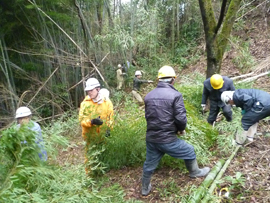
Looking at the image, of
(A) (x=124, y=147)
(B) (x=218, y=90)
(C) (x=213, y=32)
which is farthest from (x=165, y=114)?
(C) (x=213, y=32)

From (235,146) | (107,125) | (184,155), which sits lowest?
(235,146)

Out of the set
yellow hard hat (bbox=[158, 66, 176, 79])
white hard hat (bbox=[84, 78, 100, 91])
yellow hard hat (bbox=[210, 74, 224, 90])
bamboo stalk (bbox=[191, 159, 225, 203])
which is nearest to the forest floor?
bamboo stalk (bbox=[191, 159, 225, 203])

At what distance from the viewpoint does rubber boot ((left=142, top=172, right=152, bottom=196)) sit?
2.73 metres

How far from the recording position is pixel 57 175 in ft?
4.88

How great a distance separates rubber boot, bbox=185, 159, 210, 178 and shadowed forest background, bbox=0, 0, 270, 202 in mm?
97

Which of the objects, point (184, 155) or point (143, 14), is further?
point (143, 14)

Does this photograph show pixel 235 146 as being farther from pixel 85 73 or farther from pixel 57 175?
pixel 85 73

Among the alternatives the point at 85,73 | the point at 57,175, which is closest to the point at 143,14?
the point at 85,73

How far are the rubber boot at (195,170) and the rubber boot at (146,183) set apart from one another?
1.71ft

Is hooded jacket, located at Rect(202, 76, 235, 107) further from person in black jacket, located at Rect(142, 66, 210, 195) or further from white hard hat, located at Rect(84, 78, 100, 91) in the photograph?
white hard hat, located at Rect(84, 78, 100, 91)

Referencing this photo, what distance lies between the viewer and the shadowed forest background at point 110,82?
5.04 feet

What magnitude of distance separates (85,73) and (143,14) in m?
4.58

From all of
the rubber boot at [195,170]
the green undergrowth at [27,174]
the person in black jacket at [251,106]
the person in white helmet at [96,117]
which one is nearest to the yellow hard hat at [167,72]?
the person in white helmet at [96,117]

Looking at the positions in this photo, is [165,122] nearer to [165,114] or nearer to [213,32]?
[165,114]
